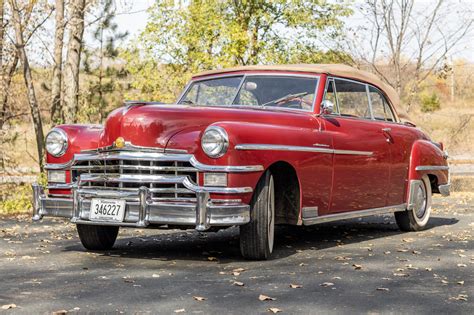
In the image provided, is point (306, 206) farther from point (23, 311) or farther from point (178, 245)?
point (23, 311)

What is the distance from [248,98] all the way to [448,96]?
58362 millimetres

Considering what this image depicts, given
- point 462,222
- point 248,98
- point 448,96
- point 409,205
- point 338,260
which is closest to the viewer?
point 338,260

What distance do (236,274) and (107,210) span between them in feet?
4.33

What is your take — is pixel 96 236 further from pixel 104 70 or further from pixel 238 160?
pixel 104 70

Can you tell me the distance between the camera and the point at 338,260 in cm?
696

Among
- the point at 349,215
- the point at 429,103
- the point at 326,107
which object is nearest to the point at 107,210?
the point at 326,107

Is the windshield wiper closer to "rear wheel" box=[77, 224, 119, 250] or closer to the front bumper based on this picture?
the front bumper

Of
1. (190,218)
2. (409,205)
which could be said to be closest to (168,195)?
(190,218)

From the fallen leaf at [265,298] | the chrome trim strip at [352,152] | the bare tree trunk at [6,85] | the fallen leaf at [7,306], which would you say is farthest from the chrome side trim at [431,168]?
the bare tree trunk at [6,85]

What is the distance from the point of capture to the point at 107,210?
6625 millimetres

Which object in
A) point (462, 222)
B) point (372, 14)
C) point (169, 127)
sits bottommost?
point (462, 222)

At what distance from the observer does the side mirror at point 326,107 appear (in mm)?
7703

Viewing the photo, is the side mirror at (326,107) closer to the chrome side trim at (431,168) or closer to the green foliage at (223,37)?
the chrome side trim at (431,168)

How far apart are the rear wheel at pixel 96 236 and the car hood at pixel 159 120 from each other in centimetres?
105
